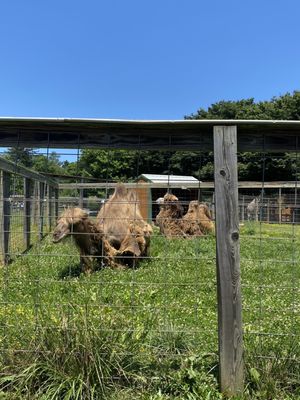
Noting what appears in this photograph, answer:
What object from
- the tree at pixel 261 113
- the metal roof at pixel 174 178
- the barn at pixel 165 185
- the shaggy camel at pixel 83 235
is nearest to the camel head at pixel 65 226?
the shaggy camel at pixel 83 235

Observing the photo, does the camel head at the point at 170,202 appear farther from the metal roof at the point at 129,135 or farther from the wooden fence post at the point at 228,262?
the metal roof at the point at 129,135

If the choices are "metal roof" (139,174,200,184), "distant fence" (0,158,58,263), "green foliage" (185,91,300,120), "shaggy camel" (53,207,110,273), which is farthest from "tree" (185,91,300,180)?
"metal roof" (139,174,200,184)

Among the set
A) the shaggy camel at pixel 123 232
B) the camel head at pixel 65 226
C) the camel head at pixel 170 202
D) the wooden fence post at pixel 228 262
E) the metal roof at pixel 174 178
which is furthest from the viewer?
the shaggy camel at pixel 123 232

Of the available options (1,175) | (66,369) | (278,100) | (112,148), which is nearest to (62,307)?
(66,369)

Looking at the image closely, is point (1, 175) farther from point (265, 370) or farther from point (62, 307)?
point (265, 370)

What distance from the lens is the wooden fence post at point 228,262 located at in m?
3.73

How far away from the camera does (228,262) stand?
3.75 m

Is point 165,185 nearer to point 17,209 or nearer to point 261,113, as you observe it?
point 17,209

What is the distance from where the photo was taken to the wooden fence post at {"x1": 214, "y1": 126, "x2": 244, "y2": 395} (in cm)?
373

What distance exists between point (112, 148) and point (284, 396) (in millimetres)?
2334

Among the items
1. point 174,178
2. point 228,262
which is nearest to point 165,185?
point 174,178

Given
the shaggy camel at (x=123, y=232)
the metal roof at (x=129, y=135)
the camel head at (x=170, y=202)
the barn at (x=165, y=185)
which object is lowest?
the shaggy camel at (x=123, y=232)

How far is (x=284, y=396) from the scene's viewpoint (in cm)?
369

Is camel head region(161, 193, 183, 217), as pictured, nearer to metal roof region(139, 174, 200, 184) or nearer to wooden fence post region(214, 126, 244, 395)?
metal roof region(139, 174, 200, 184)
